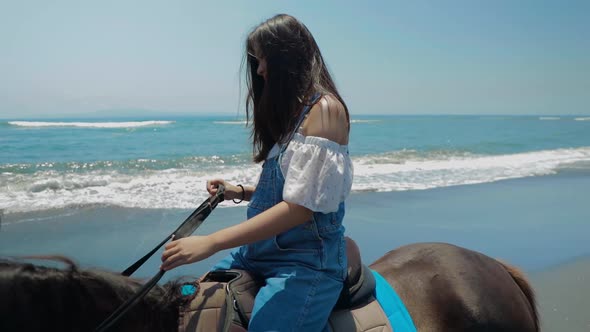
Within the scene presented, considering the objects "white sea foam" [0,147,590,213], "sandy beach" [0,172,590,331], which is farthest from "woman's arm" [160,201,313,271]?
"white sea foam" [0,147,590,213]

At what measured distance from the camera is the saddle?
60.7 inches

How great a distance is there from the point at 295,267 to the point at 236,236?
0.91 ft

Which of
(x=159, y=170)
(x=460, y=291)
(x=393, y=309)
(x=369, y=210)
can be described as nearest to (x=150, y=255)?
(x=393, y=309)

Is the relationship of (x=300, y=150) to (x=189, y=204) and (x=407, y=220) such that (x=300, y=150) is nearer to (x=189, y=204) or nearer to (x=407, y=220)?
(x=407, y=220)

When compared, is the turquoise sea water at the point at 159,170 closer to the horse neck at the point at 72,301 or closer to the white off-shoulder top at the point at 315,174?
the white off-shoulder top at the point at 315,174

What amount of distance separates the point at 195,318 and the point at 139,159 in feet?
44.0

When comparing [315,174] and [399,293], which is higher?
[315,174]

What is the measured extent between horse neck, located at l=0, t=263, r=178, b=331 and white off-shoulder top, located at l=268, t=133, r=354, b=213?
552 millimetres

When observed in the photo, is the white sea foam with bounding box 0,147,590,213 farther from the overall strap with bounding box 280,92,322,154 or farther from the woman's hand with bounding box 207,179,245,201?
the overall strap with bounding box 280,92,322,154

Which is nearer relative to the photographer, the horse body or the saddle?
the saddle

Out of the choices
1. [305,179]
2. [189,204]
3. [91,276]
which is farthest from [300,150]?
[189,204]

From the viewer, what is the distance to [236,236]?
1504 millimetres

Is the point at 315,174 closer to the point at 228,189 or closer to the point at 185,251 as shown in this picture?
the point at 185,251

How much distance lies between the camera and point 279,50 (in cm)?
174
